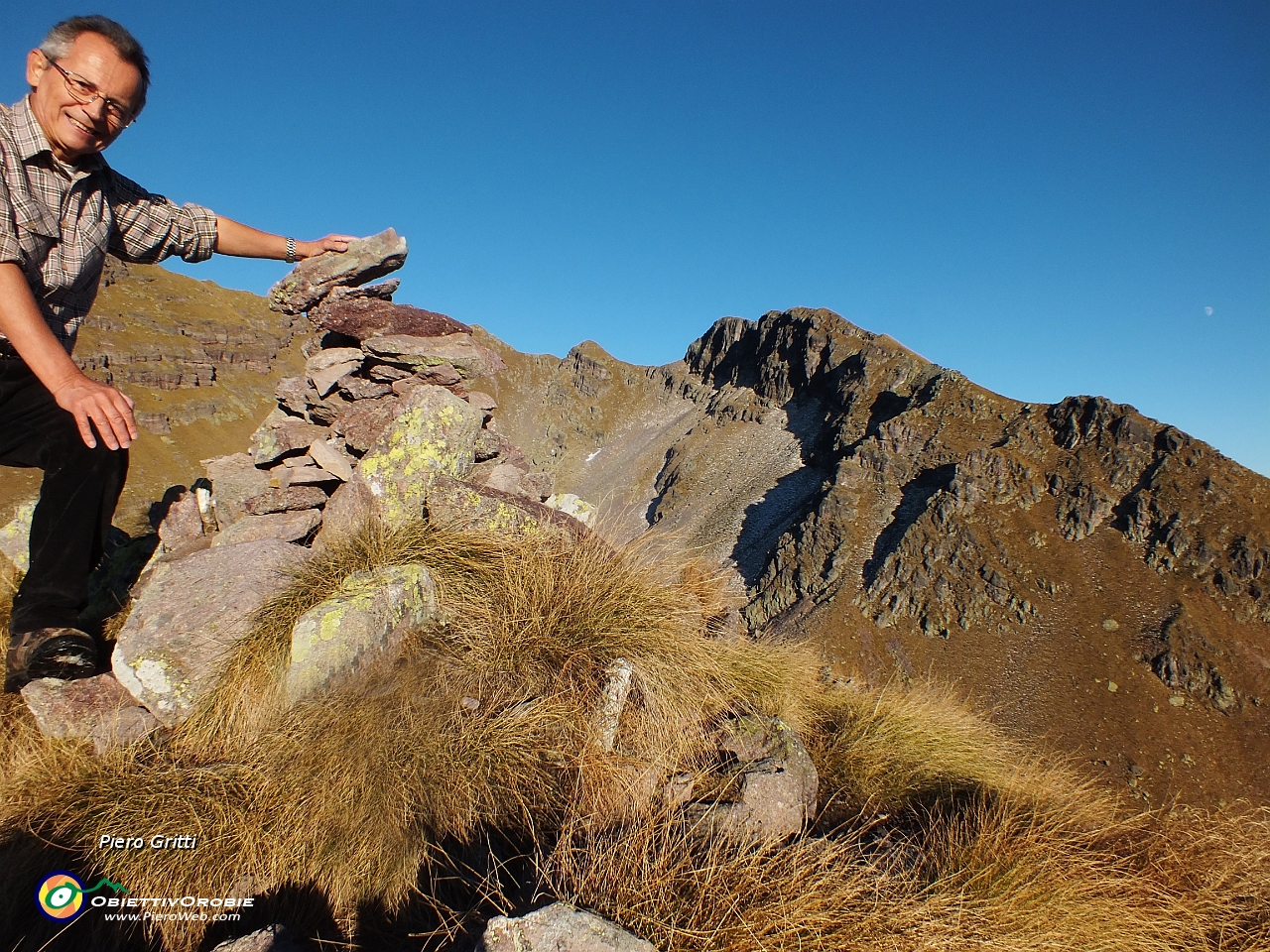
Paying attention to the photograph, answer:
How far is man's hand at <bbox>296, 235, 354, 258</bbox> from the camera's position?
5.40 m

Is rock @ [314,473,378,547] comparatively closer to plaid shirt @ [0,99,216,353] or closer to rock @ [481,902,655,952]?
plaid shirt @ [0,99,216,353]

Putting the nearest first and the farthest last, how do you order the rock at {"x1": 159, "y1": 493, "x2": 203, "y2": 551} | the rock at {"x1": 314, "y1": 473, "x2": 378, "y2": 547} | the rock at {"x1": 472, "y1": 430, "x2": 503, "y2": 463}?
the rock at {"x1": 314, "y1": 473, "x2": 378, "y2": 547}
the rock at {"x1": 159, "y1": 493, "x2": 203, "y2": 551}
the rock at {"x1": 472, "y1": 430, "x2": 503, "y2": 463}

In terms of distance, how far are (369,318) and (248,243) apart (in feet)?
7.81

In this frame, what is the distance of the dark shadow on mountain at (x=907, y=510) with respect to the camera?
100625mm

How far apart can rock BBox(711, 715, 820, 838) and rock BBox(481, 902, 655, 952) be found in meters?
1.08

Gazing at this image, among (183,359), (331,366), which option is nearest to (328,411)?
(331,366)

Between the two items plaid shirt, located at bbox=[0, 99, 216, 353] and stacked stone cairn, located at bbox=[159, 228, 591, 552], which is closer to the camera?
plaid shirt, located at bbox=[0, 99, 216, 353]

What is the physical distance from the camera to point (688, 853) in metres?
3.33

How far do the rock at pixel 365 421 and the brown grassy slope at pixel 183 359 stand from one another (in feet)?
374

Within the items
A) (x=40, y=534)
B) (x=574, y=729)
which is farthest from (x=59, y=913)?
(x=574, y=729)

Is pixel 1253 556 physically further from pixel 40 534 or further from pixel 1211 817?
pixel 40 534

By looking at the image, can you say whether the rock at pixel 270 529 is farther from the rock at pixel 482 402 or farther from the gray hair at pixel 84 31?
the gray hair at pixel 84 31

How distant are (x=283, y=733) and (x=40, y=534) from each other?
2.15 m

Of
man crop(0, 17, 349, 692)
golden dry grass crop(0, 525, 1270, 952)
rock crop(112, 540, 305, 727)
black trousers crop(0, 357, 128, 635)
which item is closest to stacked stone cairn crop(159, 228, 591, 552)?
rock crop(112, 540, 305, 727)
